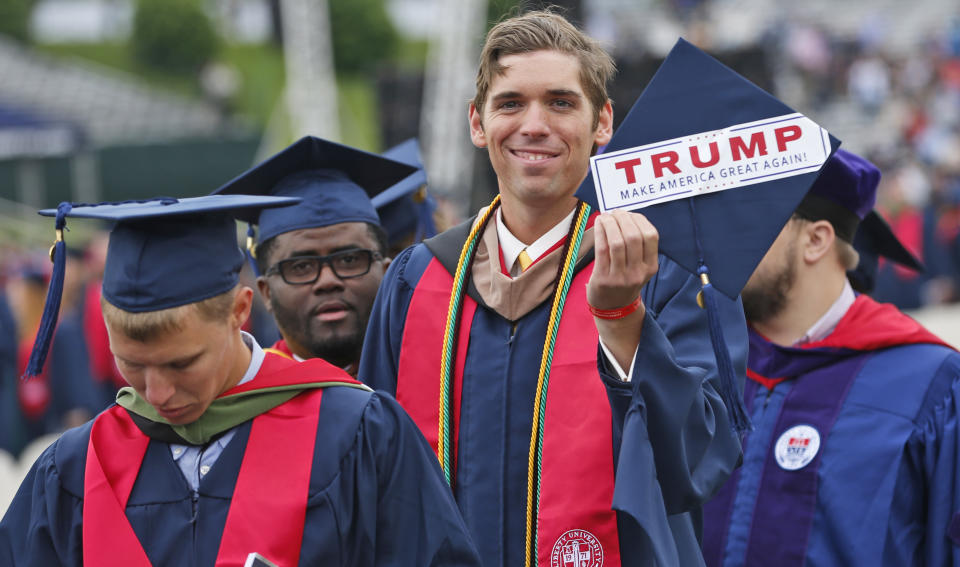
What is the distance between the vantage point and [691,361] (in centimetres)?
→ 279

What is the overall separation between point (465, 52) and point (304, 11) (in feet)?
12.0

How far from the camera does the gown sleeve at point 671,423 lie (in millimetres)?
2580

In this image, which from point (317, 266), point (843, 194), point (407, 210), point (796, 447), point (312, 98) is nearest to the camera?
point (796, 447)

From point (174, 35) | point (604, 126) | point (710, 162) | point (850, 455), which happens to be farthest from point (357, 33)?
point (710, 162)

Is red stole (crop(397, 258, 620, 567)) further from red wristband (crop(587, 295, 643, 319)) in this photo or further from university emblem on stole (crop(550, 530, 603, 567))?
red wristband (crop(587, 295, 643, 319))

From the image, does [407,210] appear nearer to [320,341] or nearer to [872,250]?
[320,341]

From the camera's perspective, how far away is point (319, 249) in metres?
3.97

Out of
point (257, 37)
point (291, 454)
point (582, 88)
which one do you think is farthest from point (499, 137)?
point (257, 37)

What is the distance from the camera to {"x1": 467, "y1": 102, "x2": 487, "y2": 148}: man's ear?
308 cm

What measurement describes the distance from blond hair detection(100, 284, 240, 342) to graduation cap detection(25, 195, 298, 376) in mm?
12

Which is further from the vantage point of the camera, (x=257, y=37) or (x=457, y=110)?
(x=257, y=37)

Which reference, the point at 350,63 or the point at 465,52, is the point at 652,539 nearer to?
the point at 465,52

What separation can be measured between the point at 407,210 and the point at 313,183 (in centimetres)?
74

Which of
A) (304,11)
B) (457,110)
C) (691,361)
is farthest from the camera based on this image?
(304,11)
